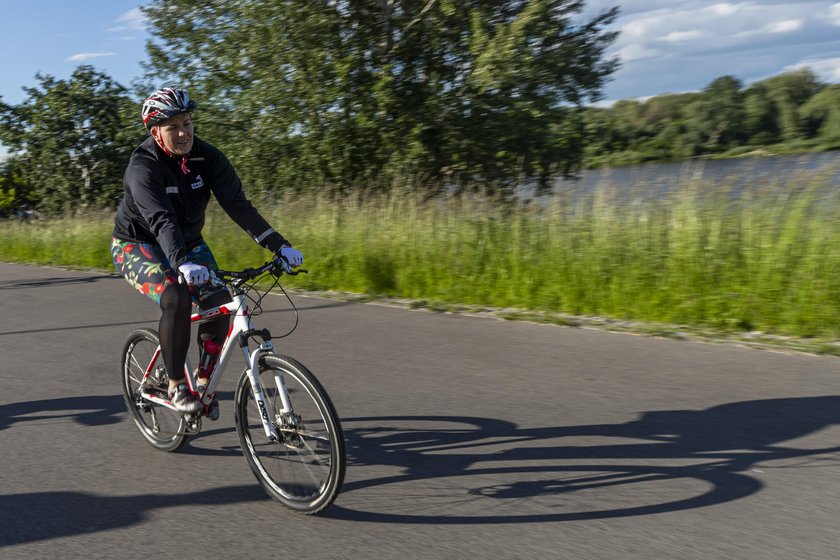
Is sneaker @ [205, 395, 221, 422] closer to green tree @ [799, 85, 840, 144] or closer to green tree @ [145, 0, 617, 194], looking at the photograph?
green tree @ [799, 85, 840, 144]

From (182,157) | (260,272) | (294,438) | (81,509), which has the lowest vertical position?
(81,509)

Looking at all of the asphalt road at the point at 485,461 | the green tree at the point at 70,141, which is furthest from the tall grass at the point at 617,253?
the green tree at the point at 70,141

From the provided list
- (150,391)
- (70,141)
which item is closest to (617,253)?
(150,391)

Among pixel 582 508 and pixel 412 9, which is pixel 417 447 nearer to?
pixel 582 508

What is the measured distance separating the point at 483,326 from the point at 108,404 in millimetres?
3570

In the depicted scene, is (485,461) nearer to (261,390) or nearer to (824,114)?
(261,390)

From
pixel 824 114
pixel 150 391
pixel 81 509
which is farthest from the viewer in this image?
pixel 824 114

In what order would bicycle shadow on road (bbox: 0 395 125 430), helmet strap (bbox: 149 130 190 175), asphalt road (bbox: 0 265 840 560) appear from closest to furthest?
asphalt road (bbox: 0 265 840 560)
helmet strap (bbox: 149 130 190 175)
bicycle shadow on road (bbox: 0 395 125 430)

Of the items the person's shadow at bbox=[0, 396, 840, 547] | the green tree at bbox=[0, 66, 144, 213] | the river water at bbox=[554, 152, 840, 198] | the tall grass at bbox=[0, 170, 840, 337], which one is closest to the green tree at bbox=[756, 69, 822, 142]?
the river water at bbox=[554, 152, 840, 198]

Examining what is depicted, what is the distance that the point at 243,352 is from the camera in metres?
4.26

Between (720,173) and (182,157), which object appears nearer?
(182,157)

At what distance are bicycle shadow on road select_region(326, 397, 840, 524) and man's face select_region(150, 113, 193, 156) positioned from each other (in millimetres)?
1888

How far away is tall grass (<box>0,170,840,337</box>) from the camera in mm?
7410

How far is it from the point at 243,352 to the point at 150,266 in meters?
0.81
